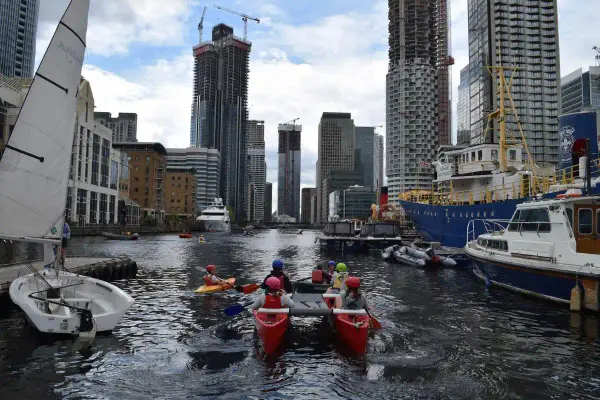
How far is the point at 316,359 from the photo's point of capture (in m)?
12.2

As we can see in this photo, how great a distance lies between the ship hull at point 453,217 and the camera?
35125 mm

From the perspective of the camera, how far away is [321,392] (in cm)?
990

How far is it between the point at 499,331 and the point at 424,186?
186 metres

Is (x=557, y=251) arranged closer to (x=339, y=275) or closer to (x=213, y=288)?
(x=339, y=275)

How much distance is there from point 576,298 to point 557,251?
233cm

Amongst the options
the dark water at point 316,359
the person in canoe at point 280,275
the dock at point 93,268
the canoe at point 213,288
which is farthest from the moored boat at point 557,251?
the dock at point 93,268

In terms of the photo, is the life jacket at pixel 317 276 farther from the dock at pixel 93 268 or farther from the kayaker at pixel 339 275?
the dock at pixel 93 268

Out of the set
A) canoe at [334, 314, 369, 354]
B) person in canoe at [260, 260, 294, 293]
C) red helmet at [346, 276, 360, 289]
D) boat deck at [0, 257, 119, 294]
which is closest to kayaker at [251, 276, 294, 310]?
canoe at [334, 314, 369, 354]

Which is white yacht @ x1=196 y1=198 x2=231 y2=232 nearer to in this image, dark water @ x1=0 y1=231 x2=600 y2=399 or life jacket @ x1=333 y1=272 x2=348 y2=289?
dark water @ x1=0 y1=231 x2=600 y2=399

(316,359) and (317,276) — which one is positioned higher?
(317,276)

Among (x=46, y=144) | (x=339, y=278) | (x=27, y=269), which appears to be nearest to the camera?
(x=46, y=144)

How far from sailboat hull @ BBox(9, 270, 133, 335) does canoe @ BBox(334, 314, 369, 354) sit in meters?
7.15

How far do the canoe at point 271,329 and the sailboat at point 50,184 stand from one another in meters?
4.86

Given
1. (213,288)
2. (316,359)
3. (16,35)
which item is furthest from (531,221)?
(16,35)
